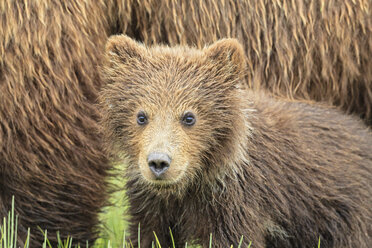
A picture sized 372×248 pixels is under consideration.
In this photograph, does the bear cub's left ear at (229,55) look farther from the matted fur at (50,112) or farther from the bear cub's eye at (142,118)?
the matted fur at (50,112)

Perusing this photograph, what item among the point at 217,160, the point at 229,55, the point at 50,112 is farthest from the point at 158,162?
the point at 50,112

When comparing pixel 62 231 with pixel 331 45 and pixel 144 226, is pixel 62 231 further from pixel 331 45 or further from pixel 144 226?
pixel 331 45

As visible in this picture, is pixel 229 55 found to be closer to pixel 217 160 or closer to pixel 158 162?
pixel 217 160

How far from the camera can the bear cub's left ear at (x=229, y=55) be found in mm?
5090

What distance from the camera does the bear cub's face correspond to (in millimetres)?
4926

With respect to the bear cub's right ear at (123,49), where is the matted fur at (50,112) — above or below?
below

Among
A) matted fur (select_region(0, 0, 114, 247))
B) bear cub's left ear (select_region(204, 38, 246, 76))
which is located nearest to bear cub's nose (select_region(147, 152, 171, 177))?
bear cub's left ear (select_region(204, 38, 246, 76))

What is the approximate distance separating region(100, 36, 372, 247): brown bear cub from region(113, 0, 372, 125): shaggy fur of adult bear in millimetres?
434

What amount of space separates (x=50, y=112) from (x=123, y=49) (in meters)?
0.66

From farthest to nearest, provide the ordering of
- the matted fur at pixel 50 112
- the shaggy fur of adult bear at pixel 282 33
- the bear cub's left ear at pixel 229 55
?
the shaggy fur of adult bear at pixel 282 33 → the matted fur at pixel 50 112 → the bear cub's left ear at pixel 229 55

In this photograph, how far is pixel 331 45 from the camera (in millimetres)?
6133

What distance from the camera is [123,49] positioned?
524cm

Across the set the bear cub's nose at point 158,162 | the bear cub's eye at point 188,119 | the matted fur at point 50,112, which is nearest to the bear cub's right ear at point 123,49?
the matted fur at point 50,112

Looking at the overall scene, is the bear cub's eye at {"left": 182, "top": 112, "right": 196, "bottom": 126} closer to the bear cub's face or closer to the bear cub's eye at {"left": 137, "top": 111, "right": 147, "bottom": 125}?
the bear cub's face
